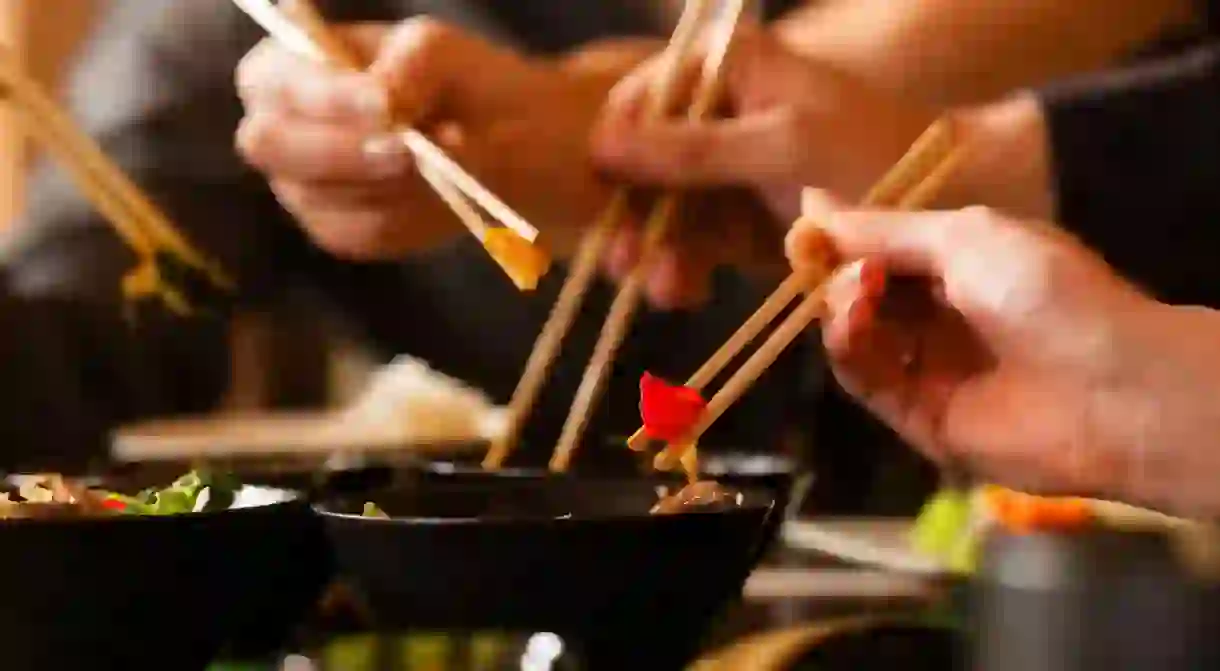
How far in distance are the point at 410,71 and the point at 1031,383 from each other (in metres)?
0.37

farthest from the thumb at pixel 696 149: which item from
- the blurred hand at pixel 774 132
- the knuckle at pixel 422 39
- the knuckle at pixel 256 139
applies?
the knuckle at pixel 256 139

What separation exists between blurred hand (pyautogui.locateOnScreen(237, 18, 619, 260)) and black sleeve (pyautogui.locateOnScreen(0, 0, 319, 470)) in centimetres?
32

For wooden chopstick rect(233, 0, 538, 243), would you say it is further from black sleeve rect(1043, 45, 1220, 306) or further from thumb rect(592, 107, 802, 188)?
black sleeve rect(1043, 45, 1220, 306)

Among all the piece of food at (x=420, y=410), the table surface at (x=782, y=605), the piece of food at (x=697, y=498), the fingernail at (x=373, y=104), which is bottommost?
the piece of food at (x=420, y=410)

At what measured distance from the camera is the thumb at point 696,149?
2.45ft

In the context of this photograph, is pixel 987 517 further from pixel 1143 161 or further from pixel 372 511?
pixel 372 511

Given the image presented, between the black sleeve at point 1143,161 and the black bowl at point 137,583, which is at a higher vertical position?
the black sleeve at point 1143,161

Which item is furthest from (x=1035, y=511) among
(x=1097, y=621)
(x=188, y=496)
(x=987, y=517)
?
(x=188, y=496)

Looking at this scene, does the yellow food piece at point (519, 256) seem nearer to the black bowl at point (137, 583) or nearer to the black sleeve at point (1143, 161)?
the black bowl at point (137, 583)

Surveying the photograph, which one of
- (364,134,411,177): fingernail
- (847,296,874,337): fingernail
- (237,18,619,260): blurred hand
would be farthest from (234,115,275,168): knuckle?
(847,296,874,337): fingernail

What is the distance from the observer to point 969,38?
3.88ft

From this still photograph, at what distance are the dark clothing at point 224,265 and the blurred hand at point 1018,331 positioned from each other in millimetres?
527

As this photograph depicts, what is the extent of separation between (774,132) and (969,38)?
18.1 inches

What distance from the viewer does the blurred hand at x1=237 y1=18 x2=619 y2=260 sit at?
738mm
